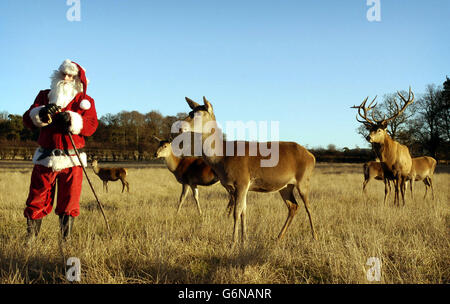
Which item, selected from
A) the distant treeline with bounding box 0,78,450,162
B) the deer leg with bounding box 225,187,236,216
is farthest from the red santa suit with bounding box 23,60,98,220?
the distant treeline with bounding box 0,78,450,162

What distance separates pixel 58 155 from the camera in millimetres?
3924

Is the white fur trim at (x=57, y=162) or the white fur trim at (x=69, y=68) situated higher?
the white fur trim at (x=69, y=68)

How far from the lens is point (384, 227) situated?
5422 millimetres

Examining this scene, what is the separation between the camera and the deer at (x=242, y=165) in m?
4.49

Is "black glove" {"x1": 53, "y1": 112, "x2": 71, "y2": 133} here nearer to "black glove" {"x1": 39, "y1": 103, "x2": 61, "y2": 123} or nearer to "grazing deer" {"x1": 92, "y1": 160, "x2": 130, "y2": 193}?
"black glove" {"x1": 39, "y1": 103, "x2": 61, "y2": 123}

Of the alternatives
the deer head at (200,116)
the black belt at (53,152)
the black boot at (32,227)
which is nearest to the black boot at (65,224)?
the black boot at (32,227)

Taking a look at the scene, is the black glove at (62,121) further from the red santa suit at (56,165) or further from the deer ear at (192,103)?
the deer ear at (192,103)

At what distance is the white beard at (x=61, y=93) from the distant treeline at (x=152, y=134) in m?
23.4

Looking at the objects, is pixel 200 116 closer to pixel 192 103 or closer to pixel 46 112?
pixel 192 103

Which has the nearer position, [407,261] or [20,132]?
[407,261]

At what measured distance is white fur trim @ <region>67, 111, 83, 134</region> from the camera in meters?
3.88
